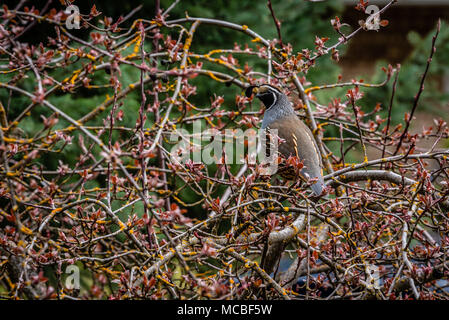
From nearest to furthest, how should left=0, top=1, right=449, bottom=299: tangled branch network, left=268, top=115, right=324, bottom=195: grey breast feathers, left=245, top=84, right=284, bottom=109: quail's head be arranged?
left=0, top=1, right=449, bottom=299: tangled branch network → left=268, top=115, right=324, bottom=195: grey breast feathers → left=245, top=84, right=284, bottom=109: quail's head

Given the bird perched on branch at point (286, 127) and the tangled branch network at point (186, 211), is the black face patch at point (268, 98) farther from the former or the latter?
the tangled branch network at point (186, 211)

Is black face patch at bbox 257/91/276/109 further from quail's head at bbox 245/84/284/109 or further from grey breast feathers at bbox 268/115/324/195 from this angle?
grey breast feathers at bbox 268/115/324/195

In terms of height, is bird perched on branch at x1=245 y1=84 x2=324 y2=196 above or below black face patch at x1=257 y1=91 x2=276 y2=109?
below

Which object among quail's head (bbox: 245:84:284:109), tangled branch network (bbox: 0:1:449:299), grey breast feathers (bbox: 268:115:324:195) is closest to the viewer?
tangled branch network (bbox: 0:1:449:299)

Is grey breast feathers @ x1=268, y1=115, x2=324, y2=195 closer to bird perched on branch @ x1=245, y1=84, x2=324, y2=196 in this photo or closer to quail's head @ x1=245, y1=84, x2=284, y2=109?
bird perched on branch @ x1=245, y1=84, x2=324, y2=196

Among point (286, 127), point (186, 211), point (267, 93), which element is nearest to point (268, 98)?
point (267, 93)

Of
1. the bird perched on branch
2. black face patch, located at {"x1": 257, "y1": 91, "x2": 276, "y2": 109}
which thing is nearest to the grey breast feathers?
the bird perched on branch

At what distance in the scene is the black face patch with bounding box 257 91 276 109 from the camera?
3035 mm

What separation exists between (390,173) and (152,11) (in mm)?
3524

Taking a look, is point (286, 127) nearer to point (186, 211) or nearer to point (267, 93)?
point (267, 93)

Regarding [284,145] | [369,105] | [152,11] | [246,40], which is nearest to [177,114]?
[284,145]

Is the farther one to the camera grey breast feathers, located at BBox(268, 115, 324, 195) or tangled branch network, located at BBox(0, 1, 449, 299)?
grey breast feathers, located at BBox(268, 115, 324, 195)

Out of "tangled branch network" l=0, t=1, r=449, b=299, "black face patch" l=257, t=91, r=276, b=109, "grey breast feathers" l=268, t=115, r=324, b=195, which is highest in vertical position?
"black face patch" l=257, t=91, r=276, b=109

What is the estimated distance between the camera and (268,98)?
122 inches
